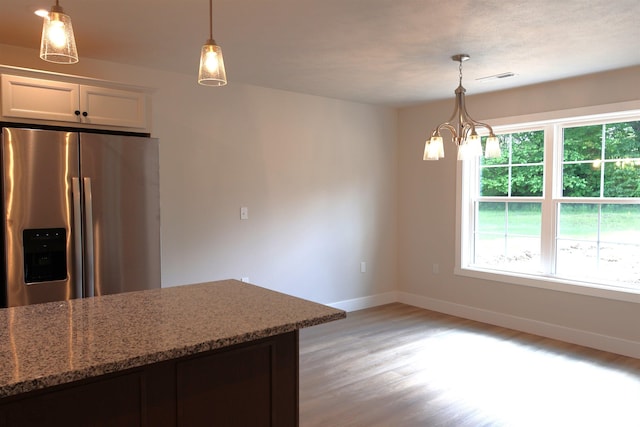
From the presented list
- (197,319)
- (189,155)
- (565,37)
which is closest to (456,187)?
(565,37)

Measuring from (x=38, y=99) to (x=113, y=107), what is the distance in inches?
16.9

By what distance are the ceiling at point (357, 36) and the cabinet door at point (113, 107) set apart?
37 cm

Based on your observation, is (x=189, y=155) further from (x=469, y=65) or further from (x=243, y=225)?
(x=469, y=65)

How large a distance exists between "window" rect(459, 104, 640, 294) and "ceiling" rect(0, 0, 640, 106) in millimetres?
612

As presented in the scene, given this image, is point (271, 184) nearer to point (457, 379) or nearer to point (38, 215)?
point (38, 215)

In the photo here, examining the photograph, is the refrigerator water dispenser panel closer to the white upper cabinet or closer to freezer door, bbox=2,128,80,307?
freezer door, bbox=2,128,80,307

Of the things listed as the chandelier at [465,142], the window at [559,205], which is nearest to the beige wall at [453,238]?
the window at [559,205]

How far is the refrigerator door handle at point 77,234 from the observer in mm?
2771

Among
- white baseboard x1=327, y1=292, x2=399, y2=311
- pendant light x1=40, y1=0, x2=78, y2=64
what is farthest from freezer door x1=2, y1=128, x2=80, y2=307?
white baseboard x1=327, y1=292, x2=399, y2=311

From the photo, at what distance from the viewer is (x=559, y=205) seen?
4293mm

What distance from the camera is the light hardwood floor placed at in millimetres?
2744

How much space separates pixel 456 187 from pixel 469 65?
5.52 ft

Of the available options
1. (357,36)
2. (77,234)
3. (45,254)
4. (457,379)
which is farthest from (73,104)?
(457,379)

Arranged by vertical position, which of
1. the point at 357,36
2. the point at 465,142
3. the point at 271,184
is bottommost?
the point at 271,184
